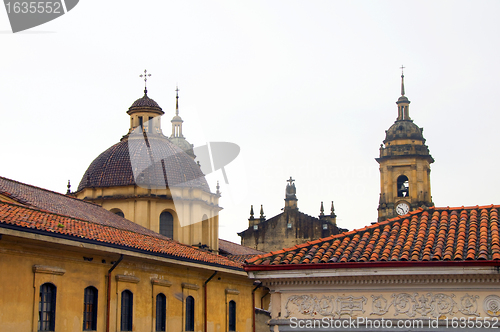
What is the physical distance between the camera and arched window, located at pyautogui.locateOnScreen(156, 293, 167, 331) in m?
23.5

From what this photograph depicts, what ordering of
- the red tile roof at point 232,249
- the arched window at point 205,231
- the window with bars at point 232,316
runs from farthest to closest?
the red tile roof at point 232,249
the arched window at point 205,231
the window with bars at point 232,316

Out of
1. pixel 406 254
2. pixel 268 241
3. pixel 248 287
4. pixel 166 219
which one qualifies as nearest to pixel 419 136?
pixel 268 241

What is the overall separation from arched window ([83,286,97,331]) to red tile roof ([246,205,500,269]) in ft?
26.8

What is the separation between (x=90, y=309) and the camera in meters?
20.2

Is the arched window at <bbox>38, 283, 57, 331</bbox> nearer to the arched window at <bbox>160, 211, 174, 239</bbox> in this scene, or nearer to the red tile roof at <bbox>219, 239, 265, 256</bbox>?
the arched window at <bbox>160, 211, 174, 239</bbox>

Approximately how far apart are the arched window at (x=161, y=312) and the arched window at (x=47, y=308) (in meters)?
5.33

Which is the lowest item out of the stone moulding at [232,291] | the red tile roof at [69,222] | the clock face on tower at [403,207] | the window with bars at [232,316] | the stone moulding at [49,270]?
the window with bars at [232,316]

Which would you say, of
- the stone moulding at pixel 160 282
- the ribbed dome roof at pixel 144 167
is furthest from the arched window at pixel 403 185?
the stone moulding at pixel 160 282

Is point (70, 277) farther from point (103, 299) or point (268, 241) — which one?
Answer: point (268, 241)

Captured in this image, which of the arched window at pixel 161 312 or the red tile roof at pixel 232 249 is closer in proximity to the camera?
the arched window at pixel 161 312

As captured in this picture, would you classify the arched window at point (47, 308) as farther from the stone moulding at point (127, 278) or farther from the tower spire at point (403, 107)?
the tower spire at point (403, 107)

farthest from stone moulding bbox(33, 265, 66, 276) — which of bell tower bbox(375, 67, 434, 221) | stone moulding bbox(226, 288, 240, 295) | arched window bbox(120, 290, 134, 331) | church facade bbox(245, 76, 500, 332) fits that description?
bell tower bbox(375, 67, 434, 221)

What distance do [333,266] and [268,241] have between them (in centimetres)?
4476

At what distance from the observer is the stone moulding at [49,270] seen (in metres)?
17.8
